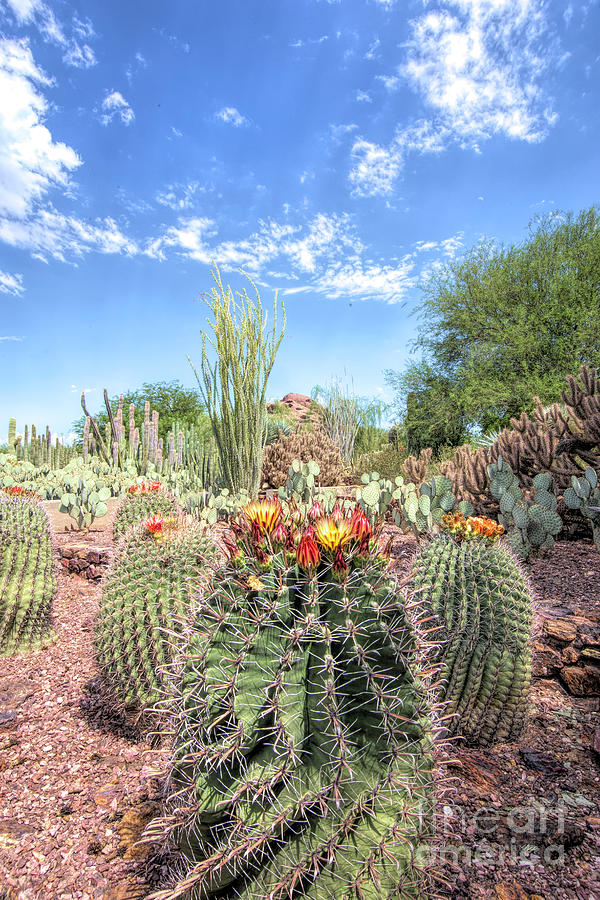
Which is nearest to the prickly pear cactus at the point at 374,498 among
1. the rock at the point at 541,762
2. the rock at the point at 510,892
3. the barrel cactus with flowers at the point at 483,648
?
the barrel cactus with flowers at the point at 483,648

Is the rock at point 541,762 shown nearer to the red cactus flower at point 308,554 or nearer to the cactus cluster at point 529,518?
the red cactus flower at point 308,554

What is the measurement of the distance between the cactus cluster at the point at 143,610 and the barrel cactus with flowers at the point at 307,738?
117cm

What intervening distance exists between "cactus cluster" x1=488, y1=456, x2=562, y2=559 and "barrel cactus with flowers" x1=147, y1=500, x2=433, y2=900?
4.01 m

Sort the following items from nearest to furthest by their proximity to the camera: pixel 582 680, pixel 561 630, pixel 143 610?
pixel 143 610 < pixel 582 680 < pixel 561 630

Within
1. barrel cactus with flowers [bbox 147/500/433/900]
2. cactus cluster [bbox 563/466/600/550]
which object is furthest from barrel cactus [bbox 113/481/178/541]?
cactus cluster [bbox 563/466/600/550]

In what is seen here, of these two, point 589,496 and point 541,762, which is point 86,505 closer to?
point 589,496

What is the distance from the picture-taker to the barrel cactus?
5.41 metres

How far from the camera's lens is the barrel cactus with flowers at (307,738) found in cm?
151

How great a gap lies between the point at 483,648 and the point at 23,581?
3435 mm

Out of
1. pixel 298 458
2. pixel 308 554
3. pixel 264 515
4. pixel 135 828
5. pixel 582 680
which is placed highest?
pixel 298 458

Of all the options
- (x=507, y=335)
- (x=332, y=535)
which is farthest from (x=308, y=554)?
(x=507, y=335)

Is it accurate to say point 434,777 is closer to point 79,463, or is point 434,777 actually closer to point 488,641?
point 488,641

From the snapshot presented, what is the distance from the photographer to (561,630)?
3.66 meters

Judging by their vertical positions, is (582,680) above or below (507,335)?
below
